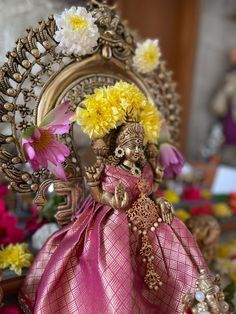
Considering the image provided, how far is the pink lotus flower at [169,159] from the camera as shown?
0.92 metres

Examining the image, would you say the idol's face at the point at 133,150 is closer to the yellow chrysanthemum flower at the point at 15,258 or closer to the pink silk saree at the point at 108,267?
the pink silk saree at the point at 108,267

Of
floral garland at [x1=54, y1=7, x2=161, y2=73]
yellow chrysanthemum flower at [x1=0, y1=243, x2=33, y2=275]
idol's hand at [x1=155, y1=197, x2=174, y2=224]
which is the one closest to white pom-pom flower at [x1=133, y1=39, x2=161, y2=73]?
floral garland at [x1=54, y1=7, x2=161, y2=73]

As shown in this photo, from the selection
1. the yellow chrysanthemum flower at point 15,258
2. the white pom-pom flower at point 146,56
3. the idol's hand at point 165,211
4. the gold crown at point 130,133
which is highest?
the white pom-pom flower at point 146,56

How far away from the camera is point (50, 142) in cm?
76

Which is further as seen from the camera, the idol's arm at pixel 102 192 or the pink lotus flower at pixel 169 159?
the pink lotus flower at pixel 169 159

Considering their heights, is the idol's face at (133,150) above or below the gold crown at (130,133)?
below

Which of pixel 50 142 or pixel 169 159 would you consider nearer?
pixel 50 142

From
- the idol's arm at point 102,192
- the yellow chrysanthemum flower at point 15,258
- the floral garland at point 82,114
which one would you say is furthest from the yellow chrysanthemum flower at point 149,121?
the yellow chrysanthemum flower at point 15,258

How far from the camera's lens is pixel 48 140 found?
0.76m

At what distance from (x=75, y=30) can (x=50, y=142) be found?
0.23 meters

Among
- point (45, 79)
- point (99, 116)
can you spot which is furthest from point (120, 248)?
point (45, 79)

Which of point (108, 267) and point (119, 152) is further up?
point (119, 152)

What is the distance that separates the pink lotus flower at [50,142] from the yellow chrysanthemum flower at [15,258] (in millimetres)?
213

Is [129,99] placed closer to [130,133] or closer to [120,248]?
[130,133]
